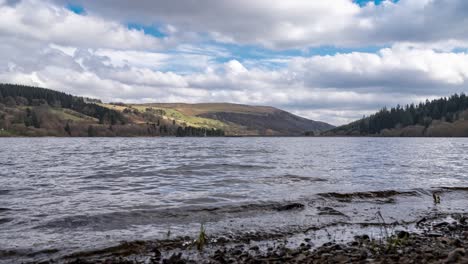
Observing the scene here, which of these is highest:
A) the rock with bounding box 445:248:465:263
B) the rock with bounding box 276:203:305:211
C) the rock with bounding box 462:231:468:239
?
the rock with bounding box 445:248:465:263

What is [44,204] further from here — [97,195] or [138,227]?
[138,227]

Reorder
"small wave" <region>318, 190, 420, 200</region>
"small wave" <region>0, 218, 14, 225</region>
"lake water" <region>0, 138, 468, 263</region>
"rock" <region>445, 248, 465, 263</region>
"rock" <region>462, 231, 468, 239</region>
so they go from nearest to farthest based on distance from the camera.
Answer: "rock" <region>445, 248, 465, 263</region>
"rock" <region>462, 231, 468, 239</region>
"lake water" <region>0, 138, 468, 263</region>
"small wave" <region>0, 218, 14, 225</region>
"small wave" <region>318, 190, 420, 200</region>

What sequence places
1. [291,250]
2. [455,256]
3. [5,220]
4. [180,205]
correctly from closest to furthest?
1. [455,256]
2. [291,250]
3. [5,220]
4. [180,205]

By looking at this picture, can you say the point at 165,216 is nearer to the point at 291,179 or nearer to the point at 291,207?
the point at 291,207

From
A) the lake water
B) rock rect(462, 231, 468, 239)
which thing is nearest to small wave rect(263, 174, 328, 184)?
the lake water

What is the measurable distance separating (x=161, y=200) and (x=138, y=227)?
6.41m

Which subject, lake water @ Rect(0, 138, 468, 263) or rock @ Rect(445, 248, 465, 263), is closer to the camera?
rock @ Rect(445, 248, 465, 263)

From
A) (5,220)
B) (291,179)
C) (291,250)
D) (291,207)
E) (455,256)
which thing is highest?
(455,256)

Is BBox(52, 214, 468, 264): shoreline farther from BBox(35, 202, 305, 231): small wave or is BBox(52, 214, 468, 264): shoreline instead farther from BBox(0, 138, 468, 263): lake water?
BBox(35, 202, 305, 231): small wave

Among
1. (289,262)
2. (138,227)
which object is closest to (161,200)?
(138,227)

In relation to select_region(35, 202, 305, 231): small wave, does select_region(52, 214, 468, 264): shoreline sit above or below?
above

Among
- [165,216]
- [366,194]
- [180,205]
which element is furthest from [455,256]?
[366,194]

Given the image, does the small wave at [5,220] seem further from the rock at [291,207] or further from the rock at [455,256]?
the rock at [455,256]

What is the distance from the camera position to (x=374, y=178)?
35.6 meters
